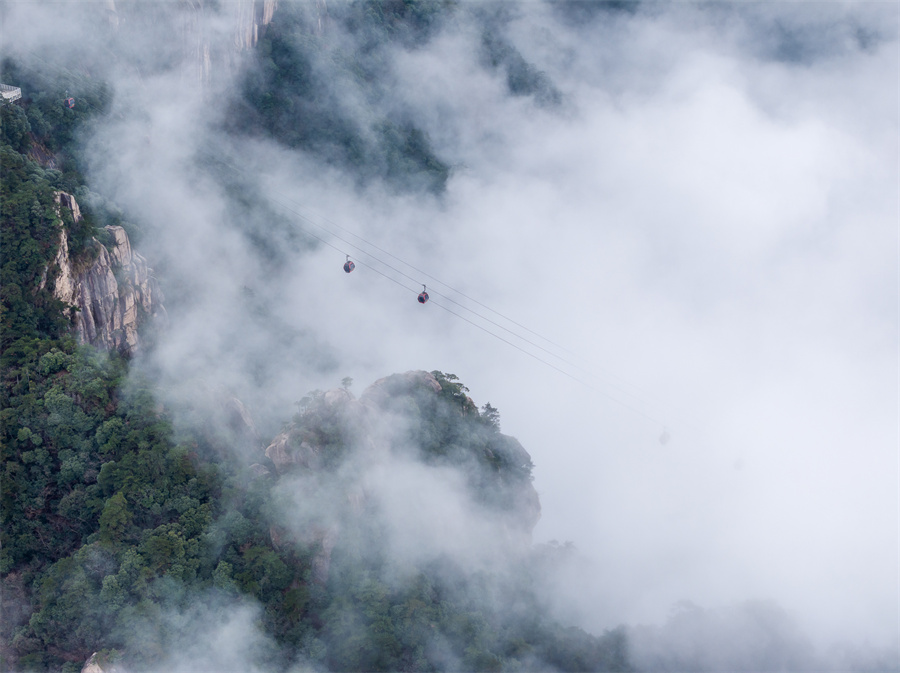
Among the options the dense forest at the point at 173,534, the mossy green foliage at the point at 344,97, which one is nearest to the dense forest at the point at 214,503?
the dense forest at the point at 173,534

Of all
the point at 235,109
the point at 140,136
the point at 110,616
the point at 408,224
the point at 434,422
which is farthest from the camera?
the point at 408,224

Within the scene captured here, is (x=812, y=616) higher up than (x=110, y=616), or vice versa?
(x=812, y=616)

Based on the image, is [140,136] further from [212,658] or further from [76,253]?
[212,658]

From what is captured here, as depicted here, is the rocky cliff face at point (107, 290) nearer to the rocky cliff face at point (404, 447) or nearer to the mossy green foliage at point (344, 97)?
the rocky cliff face at point (404, 447)

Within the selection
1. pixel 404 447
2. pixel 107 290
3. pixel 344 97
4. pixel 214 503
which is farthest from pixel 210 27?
pixel 214 503

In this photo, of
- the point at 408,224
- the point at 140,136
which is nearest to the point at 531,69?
the point at 408,224

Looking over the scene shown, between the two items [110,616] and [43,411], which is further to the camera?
Result: [43,411]

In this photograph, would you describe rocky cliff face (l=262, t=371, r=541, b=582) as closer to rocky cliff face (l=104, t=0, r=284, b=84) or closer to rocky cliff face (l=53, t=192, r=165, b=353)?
rocky cliff face (l=53, t=192, r=165, b=353)

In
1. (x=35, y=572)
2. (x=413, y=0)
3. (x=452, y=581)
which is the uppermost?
(x=413, y=0)
